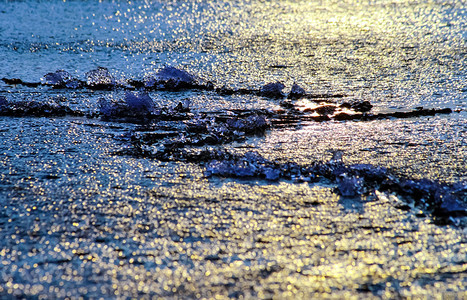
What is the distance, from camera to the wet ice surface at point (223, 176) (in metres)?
0.92

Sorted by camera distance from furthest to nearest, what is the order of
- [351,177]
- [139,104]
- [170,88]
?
[170,88]
[139,104]
[351,177]

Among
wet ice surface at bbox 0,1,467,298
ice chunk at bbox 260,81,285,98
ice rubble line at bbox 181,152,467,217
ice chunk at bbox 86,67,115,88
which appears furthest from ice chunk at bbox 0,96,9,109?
ice chunk at bbox 260,81,285,98

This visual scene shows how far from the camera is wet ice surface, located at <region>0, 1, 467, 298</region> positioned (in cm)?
92

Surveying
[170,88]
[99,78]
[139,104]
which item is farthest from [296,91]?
[99,78]

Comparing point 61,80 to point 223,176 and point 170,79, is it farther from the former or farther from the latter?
point 223,176

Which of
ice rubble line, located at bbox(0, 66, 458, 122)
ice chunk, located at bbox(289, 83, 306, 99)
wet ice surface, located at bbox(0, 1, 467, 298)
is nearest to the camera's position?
wet ice surface, located at bbox(0, 1, 467, 298)

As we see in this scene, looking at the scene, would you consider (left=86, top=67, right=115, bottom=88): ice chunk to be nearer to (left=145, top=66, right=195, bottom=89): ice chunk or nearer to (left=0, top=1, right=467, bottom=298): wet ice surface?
(left=0, top=1, right=467, bottom=298): wet ice surface

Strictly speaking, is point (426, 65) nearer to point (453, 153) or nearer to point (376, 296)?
point (453, 153)

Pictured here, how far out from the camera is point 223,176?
1.35 m

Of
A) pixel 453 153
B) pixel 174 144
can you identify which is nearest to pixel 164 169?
pixel 174 144

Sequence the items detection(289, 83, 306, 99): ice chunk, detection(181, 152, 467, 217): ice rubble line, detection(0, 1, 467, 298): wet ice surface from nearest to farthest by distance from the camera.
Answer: detection(0, 1, 467, 298): wet ice surface → detection(181, 152, 467, 217): ice rubble line → detection(289, 83, 306, 99): ice chunk

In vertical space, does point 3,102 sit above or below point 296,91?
below

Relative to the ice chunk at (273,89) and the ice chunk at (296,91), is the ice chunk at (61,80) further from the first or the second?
the ice chunk at (296,91)

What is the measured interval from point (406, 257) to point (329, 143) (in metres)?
0.65
